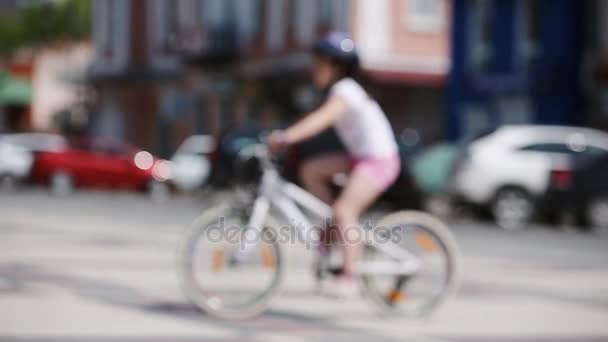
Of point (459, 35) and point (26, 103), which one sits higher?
point (26, 103)

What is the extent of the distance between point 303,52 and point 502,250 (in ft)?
82.7

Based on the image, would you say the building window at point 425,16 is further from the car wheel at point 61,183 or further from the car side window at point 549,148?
the car side window at point 549,148

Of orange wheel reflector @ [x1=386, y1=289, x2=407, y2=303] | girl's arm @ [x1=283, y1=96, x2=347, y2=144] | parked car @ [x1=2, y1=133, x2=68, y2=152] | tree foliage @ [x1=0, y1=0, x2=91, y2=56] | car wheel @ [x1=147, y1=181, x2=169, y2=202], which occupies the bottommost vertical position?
orange wheel reflector @ [x1=386, y1=289, x2=407, y2=303]

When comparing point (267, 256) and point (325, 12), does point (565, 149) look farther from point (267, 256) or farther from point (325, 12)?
point (325, 12)

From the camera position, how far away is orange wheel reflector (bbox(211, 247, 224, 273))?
8.37 m

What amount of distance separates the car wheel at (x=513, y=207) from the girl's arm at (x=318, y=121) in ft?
46.0

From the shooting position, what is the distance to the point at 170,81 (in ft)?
160

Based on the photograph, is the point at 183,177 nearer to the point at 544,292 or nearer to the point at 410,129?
the point at 410,129

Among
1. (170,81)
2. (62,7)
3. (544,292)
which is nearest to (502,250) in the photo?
(544,292)

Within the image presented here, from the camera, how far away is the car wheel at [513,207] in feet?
72.0

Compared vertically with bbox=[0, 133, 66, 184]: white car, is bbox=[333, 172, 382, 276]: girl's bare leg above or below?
below

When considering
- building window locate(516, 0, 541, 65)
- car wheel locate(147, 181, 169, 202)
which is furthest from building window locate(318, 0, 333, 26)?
car wheel locate(147, 181, 169, 202)

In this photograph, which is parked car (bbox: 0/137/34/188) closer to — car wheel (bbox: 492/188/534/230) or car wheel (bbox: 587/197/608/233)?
car wheel (bbox: 492/188/534/230)

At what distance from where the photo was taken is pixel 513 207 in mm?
21953
